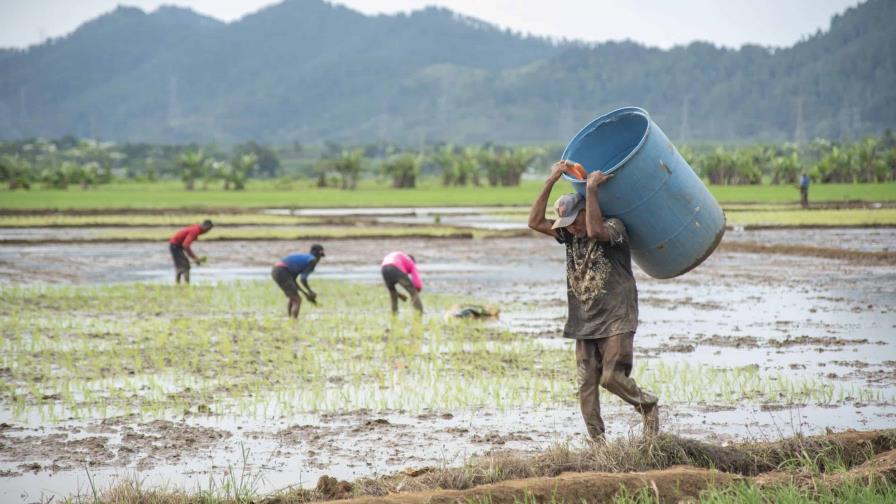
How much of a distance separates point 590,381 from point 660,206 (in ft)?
3.93

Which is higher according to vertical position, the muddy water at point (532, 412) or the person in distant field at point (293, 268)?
the person in distant field at point (293, 268)

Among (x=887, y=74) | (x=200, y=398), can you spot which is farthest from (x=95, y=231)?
(x=887, y=74)

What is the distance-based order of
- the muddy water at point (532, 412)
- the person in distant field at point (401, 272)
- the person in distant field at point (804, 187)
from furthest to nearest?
the person in distant field at point (804, 187), the person in distant field at point (401, 272), the muddy water at point (532, 412)

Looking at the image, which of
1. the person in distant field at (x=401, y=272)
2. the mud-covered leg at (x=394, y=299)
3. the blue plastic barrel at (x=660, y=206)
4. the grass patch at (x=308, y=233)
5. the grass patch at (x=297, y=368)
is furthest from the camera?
the grass patch at (x=308, y=233)

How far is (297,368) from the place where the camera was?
11578 millimetres

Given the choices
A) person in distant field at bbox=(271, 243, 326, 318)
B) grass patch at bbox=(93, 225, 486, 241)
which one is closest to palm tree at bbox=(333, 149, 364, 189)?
grass patch at bbox=(93, 225, 486, 241)

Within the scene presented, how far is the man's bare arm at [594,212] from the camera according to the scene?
275 inches

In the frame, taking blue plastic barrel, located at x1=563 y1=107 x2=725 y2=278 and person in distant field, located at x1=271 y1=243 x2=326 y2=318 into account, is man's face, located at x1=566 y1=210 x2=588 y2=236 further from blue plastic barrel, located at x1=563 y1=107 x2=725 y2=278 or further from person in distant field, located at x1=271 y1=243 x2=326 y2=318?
person in distant field, located at x1=271 y1=243 x2=326 y2=318

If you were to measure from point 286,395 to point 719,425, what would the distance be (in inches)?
148

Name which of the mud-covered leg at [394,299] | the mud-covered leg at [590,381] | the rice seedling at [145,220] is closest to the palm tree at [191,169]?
the rice seedling at [145,220]

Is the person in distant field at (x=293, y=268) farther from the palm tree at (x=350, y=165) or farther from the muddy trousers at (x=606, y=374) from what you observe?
the palm tree at (x=350, y=165)

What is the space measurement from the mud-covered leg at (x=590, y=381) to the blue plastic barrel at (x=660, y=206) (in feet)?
2.28

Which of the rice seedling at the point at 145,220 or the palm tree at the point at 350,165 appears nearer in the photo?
the rice seedling at the point at 145,220

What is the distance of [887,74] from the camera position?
19838 centimetres
